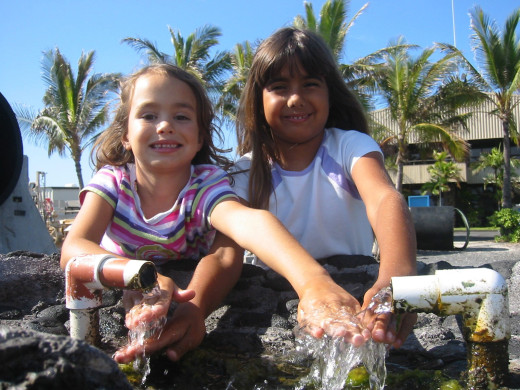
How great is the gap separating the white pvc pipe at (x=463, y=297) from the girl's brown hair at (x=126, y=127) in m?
1.17

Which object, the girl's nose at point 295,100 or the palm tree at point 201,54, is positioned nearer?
the girl's nose at point 295,100

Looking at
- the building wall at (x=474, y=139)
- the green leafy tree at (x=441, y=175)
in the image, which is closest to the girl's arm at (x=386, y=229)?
the building wall at (x=474, y=139)

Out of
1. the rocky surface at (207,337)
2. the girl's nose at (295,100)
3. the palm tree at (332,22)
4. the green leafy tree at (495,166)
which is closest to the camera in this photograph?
the rocky surface at (207,337)

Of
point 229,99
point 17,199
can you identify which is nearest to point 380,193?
point 17,199

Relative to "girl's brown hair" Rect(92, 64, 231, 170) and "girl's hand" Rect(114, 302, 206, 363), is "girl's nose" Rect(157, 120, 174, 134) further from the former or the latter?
"girl's hand" Rect(114, 302, 206, 363)

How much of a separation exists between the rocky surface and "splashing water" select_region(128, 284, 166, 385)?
39 millimetres

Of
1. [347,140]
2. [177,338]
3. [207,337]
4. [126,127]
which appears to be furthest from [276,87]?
[177,338]

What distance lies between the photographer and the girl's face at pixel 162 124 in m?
1.70

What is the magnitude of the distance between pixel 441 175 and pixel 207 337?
25192 millimetres

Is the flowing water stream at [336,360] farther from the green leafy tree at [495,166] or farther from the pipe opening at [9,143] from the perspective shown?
the green leafy tree at [495,166]

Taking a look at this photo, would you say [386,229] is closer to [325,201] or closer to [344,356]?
[344,356]

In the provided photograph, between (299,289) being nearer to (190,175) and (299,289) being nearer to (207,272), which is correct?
(207,272)

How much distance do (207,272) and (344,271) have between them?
0.55m

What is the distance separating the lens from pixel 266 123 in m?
2.19
